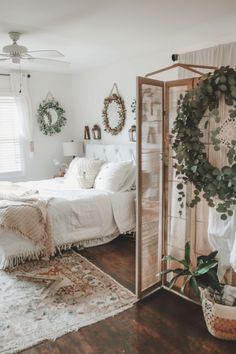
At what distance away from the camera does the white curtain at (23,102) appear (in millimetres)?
5289

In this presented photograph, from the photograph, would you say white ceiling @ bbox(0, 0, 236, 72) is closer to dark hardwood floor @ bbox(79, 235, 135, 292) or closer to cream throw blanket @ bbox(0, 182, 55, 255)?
cream throw blanket @ bbox(0, 182, 55, 255)

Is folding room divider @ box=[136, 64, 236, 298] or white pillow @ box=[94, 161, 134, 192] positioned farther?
white pillow @ box=[94, 161, 134, 192]

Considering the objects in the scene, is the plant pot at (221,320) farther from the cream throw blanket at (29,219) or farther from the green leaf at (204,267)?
the cream throw blanket at (29,219)

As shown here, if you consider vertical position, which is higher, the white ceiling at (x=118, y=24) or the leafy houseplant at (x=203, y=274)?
the white ceiling at (x=118, y=24)

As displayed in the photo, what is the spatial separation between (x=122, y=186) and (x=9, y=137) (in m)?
2.43

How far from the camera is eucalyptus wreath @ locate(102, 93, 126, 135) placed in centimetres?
477

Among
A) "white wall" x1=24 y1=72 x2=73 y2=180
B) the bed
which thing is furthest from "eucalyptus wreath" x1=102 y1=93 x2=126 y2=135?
"white wall" x1=24 y1=72 x2=73 y2=180

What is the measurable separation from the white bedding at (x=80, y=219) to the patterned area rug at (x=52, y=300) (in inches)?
9.7

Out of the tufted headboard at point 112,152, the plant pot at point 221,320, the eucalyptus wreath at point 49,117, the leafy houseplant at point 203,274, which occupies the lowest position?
the plant pot at point 221,320

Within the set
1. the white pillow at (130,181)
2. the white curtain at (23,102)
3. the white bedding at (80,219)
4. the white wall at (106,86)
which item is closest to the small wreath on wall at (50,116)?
the white curtain at (23,102)

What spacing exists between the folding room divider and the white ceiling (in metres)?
0.53

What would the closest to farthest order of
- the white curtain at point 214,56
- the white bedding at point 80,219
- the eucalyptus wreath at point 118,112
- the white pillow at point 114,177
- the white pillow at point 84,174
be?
the white curtain at point 214,56
the white bedding at point 80,219
the white pillow at point 114,177
the white pillow at point 84,174
the eucalyptus wreath at point 118,112

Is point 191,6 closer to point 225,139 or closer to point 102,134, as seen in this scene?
point 225,139

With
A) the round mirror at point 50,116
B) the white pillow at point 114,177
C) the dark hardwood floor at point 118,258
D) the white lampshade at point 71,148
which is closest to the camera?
the dark hardwood floor at point 118,258
